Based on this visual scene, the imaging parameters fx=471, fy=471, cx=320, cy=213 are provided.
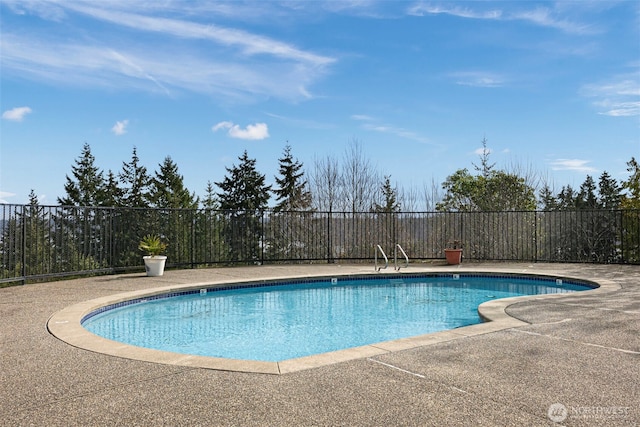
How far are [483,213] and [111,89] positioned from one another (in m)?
15.8

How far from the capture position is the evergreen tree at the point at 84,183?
3456 centimetres

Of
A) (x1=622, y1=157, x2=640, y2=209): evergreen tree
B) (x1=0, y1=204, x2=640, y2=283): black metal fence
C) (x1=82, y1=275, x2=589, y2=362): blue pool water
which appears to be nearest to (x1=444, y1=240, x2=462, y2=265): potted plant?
(x1=0, y1=204, x2=640, y2=283): black metal fence

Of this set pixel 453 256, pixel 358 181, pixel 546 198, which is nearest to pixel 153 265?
pixel 453 256

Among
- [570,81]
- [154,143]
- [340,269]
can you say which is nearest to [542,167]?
[570,81]

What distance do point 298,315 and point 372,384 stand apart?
4856 millimetres

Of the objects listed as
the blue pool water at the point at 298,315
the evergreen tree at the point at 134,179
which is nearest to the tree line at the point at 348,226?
the blue pool water at the point at 298,315

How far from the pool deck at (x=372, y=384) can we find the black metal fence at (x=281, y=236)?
17.1 ft

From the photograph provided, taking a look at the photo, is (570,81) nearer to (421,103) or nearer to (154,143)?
(421,103)

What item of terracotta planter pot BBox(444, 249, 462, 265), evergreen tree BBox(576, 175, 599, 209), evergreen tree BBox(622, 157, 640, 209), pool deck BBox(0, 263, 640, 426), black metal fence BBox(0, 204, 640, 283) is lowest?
pool deck BBox(0, 263, 640, 426)

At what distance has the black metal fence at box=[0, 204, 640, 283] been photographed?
1005 centimetres

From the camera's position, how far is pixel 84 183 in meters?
35.4

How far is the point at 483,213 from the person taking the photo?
15438mm

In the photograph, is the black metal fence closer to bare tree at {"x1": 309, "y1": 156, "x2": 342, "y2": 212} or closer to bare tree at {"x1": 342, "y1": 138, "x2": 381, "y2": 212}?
bare tree at {"x1": 342, "y1": 138, "x2": 381, "y2": 212}

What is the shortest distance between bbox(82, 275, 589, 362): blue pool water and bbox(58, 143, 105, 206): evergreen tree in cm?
2889
